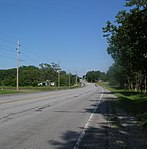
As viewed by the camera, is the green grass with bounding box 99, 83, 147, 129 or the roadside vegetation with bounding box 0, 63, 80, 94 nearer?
the green grass with bounding box 99, 83, 147, 129

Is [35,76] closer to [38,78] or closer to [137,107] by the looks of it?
[38,78]

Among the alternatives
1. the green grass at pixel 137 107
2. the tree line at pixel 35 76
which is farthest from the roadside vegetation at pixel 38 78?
the green grass at pixel 137 107

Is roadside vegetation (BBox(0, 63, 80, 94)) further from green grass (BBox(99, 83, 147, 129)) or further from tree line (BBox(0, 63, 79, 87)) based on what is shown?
green grass (BBox(99, 83, 147, 129))

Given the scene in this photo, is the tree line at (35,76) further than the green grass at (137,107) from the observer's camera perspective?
Yes

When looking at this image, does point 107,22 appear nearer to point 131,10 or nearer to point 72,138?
point 131,10

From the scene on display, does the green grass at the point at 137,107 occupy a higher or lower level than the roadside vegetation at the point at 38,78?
lower

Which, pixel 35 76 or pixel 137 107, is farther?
pixel 35 76

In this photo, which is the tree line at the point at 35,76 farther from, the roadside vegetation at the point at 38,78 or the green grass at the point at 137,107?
the green grass at the point at 137,107

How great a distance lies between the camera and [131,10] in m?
23.0

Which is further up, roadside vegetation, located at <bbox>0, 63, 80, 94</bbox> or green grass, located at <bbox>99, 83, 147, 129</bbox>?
roadside vegetation, located at <bbox>0, 63, 80, 94</bbox>

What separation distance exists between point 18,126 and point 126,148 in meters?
5.37

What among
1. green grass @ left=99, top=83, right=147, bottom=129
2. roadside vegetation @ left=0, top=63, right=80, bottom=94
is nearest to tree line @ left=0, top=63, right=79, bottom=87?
roadside vegetation @ left=0, top=63, right=80, bottom=94

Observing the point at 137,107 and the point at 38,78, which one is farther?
the point at 38,78

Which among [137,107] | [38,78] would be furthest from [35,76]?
[137,107]
